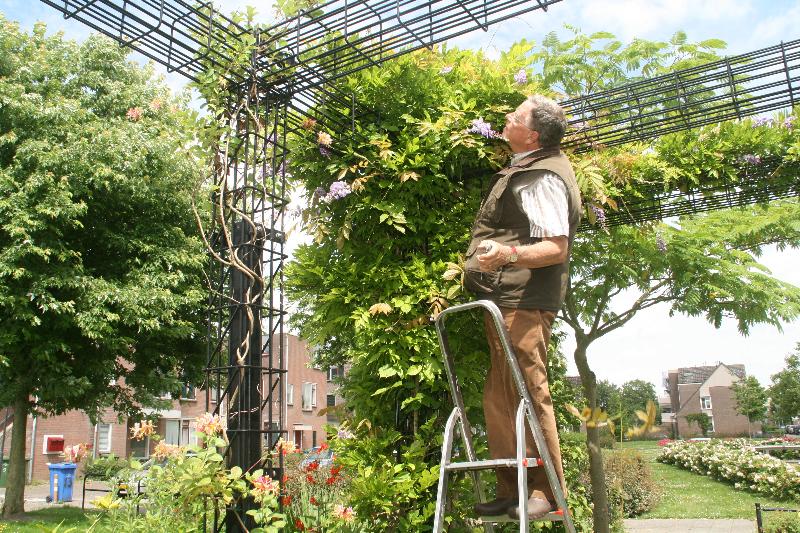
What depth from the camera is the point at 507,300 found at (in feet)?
10.2

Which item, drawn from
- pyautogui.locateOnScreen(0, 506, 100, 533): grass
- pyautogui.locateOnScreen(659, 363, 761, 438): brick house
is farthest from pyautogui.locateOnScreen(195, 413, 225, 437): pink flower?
pyautogui.locateOnScreen(659, 363, 761, 438): brick house

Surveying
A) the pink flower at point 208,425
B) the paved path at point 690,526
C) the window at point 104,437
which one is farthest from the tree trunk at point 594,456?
the window at point 104,437

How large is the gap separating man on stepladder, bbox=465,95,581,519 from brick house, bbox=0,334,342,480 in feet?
46.1

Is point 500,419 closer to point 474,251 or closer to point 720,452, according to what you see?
point 474,251

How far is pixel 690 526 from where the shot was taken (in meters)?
12.5

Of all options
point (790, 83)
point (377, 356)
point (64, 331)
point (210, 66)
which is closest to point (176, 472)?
point (377, 356)

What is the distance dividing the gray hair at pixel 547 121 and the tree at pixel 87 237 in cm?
1188

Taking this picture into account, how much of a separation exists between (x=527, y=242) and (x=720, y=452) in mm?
21693

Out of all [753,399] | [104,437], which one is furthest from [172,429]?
[753,399]

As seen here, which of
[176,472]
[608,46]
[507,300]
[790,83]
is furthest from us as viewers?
[608,46]

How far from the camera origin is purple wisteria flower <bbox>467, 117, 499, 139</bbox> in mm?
Result: 4875

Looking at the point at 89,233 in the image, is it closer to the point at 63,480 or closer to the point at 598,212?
the point at 63,480

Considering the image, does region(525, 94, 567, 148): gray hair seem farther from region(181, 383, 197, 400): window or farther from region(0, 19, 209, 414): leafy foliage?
region(181, 383, 197, 400): window

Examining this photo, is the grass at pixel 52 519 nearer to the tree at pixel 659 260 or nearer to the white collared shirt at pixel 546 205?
the tree at pixel 659 260
